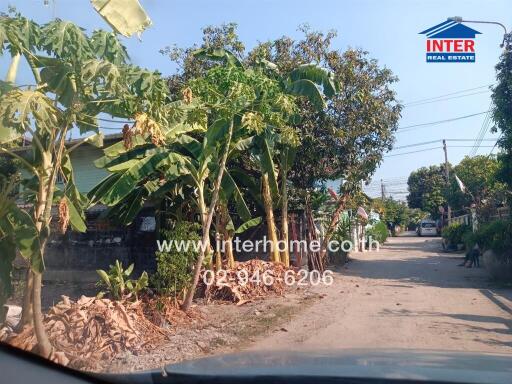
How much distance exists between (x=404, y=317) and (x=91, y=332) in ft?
17.5

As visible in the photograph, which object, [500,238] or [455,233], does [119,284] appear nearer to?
[500,238]

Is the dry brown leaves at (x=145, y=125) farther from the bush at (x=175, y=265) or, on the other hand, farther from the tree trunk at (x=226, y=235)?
the tree trunk at (x=226, y=235)

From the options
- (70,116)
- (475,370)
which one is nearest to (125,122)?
(70,116)

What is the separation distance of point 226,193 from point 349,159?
15.9 ft

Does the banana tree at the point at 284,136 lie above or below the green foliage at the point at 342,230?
above

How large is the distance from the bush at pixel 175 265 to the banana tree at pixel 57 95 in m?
3.20

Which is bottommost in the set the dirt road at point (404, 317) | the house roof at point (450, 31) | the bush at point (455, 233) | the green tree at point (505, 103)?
the dirt road at point (404, 317)

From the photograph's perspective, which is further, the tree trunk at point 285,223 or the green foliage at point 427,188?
the green foliage at point 427,188

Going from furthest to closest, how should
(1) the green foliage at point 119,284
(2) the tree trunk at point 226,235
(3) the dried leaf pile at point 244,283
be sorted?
1. (2) the tree trunk at point 226,235
2. (3) the dried leaf pile at point 244,283
3. (1) the green foliage at point 119,284

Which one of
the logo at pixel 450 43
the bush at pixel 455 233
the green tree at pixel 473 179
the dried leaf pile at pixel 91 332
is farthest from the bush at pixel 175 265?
the green tree at pixel 473 179

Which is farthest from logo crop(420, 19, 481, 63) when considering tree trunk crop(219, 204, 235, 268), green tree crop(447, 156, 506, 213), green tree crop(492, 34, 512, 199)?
green tree crop(447, 156, 506, 213)

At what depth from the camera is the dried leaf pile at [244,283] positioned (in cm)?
1162

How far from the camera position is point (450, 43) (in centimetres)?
1420

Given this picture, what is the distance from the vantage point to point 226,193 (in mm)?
11516
